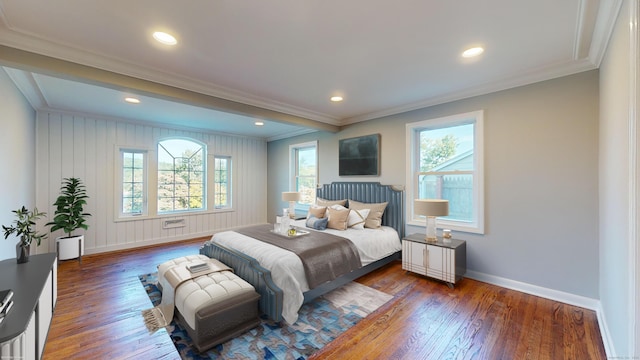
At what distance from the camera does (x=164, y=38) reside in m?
2.02

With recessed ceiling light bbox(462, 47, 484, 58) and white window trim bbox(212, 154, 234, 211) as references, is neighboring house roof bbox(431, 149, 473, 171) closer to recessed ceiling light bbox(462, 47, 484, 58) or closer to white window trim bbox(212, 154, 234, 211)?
recessed ceiling light bbox(462, 47, 484, 58)

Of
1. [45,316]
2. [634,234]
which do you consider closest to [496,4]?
[634,234]

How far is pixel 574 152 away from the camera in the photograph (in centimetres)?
258

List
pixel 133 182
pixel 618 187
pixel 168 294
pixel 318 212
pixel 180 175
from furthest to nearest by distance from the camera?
pixel 180 175 → pixel 133 182 → pixel 318 212 → pixel 168 294 → pixel 618 187

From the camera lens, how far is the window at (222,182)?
6070mm

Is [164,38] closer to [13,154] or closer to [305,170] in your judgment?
[13,154]

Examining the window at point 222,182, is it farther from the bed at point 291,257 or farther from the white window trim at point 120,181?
the bed at point 291,257

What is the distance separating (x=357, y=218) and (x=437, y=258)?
1293 mm

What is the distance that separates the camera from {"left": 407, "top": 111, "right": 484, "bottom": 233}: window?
10.7 feet

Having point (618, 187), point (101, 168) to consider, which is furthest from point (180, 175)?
point (618, 187)

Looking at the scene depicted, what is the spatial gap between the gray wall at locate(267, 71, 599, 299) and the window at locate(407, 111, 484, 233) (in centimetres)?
11

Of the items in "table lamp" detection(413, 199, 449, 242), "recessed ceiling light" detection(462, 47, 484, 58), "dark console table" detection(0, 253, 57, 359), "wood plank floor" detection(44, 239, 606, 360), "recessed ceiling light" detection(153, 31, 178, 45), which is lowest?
"wood plank floor" detection(44, 239, 606, 360)

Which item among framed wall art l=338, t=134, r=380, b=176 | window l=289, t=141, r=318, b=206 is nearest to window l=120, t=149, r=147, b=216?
window l=289, t=141, r=318, b=206

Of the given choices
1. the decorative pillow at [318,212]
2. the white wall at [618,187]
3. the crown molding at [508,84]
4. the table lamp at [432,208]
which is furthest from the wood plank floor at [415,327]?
the crown molding at [508,84]
